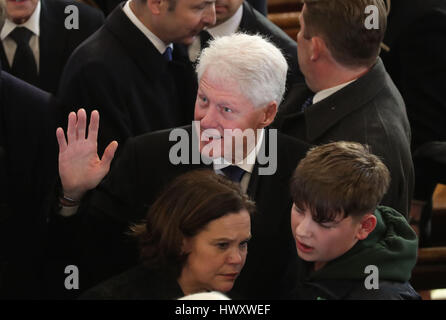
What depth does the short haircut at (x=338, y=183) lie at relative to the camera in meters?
2.49

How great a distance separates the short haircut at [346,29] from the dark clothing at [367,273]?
794 millimetres

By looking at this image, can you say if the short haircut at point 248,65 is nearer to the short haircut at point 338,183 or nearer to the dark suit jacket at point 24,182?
the short haircut at point 338,183

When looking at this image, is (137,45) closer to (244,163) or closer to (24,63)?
(24,63)

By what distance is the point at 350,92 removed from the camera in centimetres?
313

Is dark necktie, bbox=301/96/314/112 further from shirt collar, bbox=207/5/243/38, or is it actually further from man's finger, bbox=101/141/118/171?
man's finger, bbox=101/141/118/171

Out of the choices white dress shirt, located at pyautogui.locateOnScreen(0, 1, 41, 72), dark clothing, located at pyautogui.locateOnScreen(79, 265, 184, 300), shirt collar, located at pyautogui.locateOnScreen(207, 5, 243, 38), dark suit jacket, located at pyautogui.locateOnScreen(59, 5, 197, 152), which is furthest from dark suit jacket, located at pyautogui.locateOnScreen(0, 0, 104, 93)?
dark clothing, located at pyautogui.locateOnScreen(79, 265, 184, 300)

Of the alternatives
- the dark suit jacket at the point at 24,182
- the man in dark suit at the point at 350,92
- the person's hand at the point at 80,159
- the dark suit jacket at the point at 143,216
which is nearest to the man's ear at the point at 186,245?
the dark suit jacket at the point at 143,216

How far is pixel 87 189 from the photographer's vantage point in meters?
2.73

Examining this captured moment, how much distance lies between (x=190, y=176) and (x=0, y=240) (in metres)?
0.75

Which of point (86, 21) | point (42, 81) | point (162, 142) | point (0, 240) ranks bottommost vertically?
point (0, 240)

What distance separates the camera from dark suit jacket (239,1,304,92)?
12.2 feet

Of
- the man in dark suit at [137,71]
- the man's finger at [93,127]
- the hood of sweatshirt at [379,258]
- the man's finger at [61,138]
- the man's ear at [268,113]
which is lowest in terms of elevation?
the hood of sweatshirt at [379,258]
